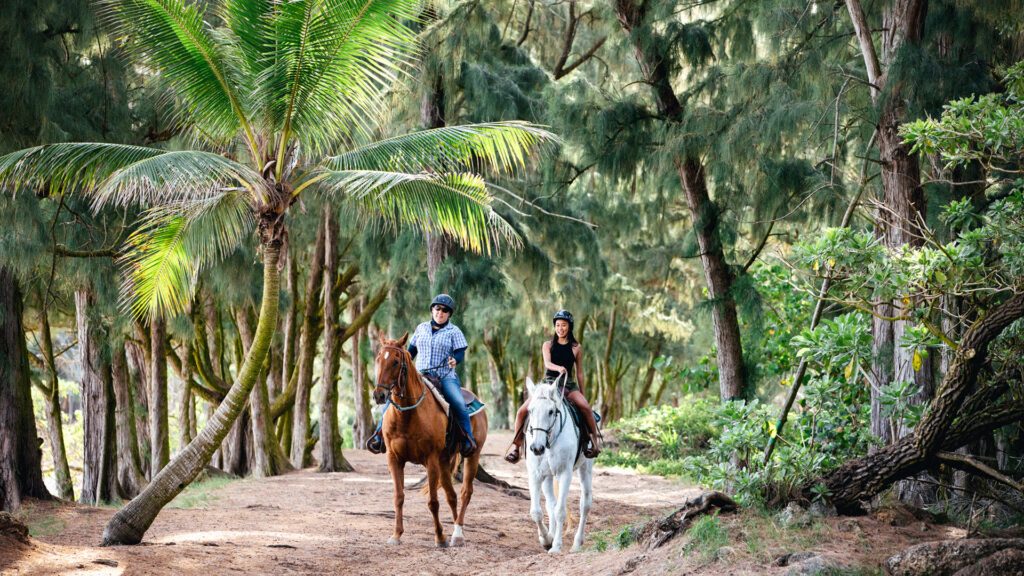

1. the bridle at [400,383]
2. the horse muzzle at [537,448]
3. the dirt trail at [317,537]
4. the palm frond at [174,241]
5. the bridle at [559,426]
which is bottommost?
the dirt trail at [317,537]

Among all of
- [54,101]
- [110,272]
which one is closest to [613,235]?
[110,272]

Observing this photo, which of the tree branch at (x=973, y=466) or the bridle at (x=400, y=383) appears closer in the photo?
the tree branch at (x=973, y=466)

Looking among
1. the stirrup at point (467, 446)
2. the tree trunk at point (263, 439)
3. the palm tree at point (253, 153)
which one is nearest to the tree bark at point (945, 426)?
the stirrup at point (467, 446)

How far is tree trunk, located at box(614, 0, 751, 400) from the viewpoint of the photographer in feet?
45.5

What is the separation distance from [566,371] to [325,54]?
13.3 feet

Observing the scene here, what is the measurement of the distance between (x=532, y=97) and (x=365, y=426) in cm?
1372

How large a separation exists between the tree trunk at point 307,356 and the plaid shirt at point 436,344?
9796 millimetres

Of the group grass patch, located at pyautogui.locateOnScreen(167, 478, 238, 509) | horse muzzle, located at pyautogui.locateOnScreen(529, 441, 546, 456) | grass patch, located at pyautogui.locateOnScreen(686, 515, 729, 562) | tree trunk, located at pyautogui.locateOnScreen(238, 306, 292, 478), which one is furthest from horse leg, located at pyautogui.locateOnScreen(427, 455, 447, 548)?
tree trunk, located at pyautogui.locateOnScreen(238, 306, 292, 478)

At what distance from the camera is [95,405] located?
1541cm

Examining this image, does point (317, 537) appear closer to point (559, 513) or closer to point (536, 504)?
point (536, 504)

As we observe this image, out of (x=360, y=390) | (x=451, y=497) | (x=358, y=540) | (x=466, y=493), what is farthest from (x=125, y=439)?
(x=451, y=497)

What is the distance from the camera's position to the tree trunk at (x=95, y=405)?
14859 mm

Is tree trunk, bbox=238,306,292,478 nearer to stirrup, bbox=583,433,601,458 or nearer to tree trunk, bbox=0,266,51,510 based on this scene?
tree trunk, bbox=0,266,51,510

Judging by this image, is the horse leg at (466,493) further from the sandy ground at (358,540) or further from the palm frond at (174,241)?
A: the palm frond at (174,241)
